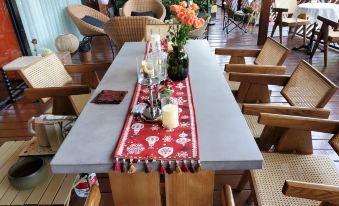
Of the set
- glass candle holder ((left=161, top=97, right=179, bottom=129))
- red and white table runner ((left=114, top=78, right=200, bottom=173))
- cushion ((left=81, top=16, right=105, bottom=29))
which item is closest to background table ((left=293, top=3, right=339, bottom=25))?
cushion ((left=81, top=16, right=105, bottom=29))

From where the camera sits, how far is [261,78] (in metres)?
1.71

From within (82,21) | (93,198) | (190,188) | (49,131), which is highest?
(82,21)

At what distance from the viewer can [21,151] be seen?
1.40 metres

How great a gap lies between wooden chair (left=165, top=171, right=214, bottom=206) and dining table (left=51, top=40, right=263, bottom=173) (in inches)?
10.4

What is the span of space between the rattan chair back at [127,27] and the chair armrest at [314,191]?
8.56 feet

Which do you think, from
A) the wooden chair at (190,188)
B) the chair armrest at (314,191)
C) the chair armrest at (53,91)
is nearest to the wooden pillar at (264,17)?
the chair armrest at (53,91)

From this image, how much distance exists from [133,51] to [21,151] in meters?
1.14

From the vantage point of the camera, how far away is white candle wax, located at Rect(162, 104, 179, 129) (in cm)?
107

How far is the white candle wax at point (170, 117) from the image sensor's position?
1071mm

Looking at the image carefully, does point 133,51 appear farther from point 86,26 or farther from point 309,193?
point 86,26

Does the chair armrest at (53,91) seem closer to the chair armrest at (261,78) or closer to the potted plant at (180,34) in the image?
the potted plant at (180,34)

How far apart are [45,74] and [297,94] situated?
65.8 inches

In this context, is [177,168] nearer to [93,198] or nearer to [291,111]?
[93,198]

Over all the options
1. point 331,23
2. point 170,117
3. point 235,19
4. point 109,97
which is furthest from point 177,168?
point 235,19
